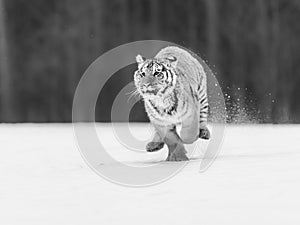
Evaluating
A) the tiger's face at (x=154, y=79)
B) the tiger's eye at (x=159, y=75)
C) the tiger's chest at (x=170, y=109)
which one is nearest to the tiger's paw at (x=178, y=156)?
the tiger's chest at (x=170, y=109)

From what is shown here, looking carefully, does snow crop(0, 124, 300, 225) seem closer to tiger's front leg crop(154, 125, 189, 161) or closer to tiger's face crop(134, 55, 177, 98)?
tiger's front leg crop(154, 125, 189, 161)

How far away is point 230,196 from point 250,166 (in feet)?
4.50

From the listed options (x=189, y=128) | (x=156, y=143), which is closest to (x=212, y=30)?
(x=156, y=143)

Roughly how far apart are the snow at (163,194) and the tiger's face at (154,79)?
31.8 inches

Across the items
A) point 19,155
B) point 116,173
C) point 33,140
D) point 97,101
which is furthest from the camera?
point 97,101

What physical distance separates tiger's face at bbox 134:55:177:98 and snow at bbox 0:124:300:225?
0.81m

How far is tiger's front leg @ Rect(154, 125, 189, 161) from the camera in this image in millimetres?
5125

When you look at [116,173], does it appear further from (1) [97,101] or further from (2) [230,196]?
(1) [97,101]

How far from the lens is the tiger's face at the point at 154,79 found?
188 inches

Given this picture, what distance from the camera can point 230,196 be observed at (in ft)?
11.2

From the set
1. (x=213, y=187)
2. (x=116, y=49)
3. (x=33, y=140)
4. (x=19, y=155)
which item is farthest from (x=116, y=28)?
(x=213, y=187)

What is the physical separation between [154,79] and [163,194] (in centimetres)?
150

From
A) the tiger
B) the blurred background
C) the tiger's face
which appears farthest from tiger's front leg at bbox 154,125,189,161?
the blurred background

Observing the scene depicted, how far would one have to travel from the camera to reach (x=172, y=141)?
17.1 ft
